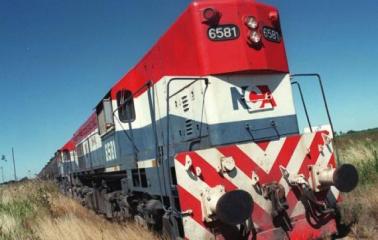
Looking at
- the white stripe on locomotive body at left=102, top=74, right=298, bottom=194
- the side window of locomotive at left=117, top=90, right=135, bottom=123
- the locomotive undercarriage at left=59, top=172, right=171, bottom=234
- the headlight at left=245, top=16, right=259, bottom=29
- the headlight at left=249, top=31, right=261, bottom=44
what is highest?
the headlight at left=245, top=16, right=259, bottom=29

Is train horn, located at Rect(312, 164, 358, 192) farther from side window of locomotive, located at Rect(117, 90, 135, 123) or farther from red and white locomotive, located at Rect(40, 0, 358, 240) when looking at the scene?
side window of locomotive, located at Rect(117, 90, 135, 123)

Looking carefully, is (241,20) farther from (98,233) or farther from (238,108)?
(98,233)

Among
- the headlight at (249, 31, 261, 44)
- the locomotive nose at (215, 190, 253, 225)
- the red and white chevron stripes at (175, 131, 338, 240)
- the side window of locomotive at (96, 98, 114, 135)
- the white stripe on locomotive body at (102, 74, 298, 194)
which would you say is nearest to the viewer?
the locomotive nose at (215, 190, 253, 225)

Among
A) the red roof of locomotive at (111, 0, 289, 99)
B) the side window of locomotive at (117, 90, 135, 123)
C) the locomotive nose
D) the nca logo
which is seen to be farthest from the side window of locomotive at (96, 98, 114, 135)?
the locomotive nose

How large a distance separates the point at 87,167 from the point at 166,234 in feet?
31.9

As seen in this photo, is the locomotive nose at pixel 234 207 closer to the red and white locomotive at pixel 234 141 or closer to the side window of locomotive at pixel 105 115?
the red and white locomotive at pixel 234 141

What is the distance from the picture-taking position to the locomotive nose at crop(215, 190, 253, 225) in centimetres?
471

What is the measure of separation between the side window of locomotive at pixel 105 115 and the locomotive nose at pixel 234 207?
198 inches

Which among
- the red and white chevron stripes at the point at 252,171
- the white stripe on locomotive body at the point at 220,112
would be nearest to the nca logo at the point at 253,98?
the white stripe on locomotive body at the point at 220,112

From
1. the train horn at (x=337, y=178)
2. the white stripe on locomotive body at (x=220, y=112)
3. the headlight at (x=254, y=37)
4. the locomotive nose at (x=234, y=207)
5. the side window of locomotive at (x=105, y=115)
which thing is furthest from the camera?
the side window of locomotive at (x=105, y=115)

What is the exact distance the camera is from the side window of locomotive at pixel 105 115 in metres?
9.30

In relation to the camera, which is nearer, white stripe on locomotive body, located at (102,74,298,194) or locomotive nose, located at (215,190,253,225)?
locomotive nose, located at (215,190,253,225)

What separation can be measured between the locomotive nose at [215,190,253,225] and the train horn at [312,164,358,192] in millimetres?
1225

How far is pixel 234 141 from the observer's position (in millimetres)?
5754
